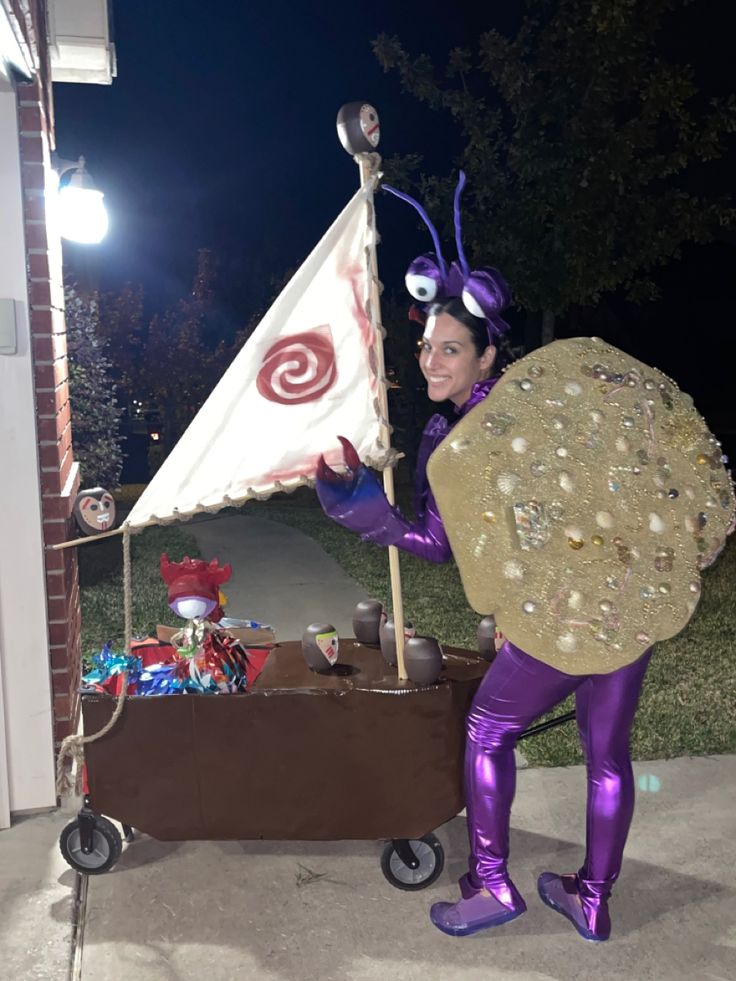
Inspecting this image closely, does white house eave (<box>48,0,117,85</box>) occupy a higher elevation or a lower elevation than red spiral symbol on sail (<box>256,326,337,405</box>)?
higher

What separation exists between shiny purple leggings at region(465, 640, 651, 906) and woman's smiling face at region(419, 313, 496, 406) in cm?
84

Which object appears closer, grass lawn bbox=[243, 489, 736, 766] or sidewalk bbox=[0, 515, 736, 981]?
sidewalk bbox=[0, 515, 736, 981]

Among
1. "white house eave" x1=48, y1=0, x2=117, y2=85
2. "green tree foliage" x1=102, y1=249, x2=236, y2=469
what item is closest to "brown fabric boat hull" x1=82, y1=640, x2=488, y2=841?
"white house eave" x1=48, y1=0, x2=117, y2=85

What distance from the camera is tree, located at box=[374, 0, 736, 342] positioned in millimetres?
10984

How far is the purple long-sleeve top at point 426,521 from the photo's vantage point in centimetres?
293

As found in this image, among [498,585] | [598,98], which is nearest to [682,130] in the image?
[598,98]

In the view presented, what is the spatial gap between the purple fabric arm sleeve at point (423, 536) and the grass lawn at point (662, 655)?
1908mm

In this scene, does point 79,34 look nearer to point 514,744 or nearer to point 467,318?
point 467,318

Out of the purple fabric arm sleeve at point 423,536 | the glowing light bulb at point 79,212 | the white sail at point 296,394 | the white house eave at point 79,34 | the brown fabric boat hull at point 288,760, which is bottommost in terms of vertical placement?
the brown fabric boat hull at point 288,760

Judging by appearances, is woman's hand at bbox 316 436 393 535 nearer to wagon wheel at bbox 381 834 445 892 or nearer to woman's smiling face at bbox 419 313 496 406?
woman's smiling face at bbox 419 313 496 406

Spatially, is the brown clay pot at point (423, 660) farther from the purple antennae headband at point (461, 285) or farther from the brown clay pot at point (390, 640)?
the purple antennae headband at point (461, 285)

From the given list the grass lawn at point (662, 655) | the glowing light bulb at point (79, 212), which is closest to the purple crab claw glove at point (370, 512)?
the grass lawn at point (662, 655)

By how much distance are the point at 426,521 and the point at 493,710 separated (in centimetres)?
63

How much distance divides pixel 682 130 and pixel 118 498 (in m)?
10.3
